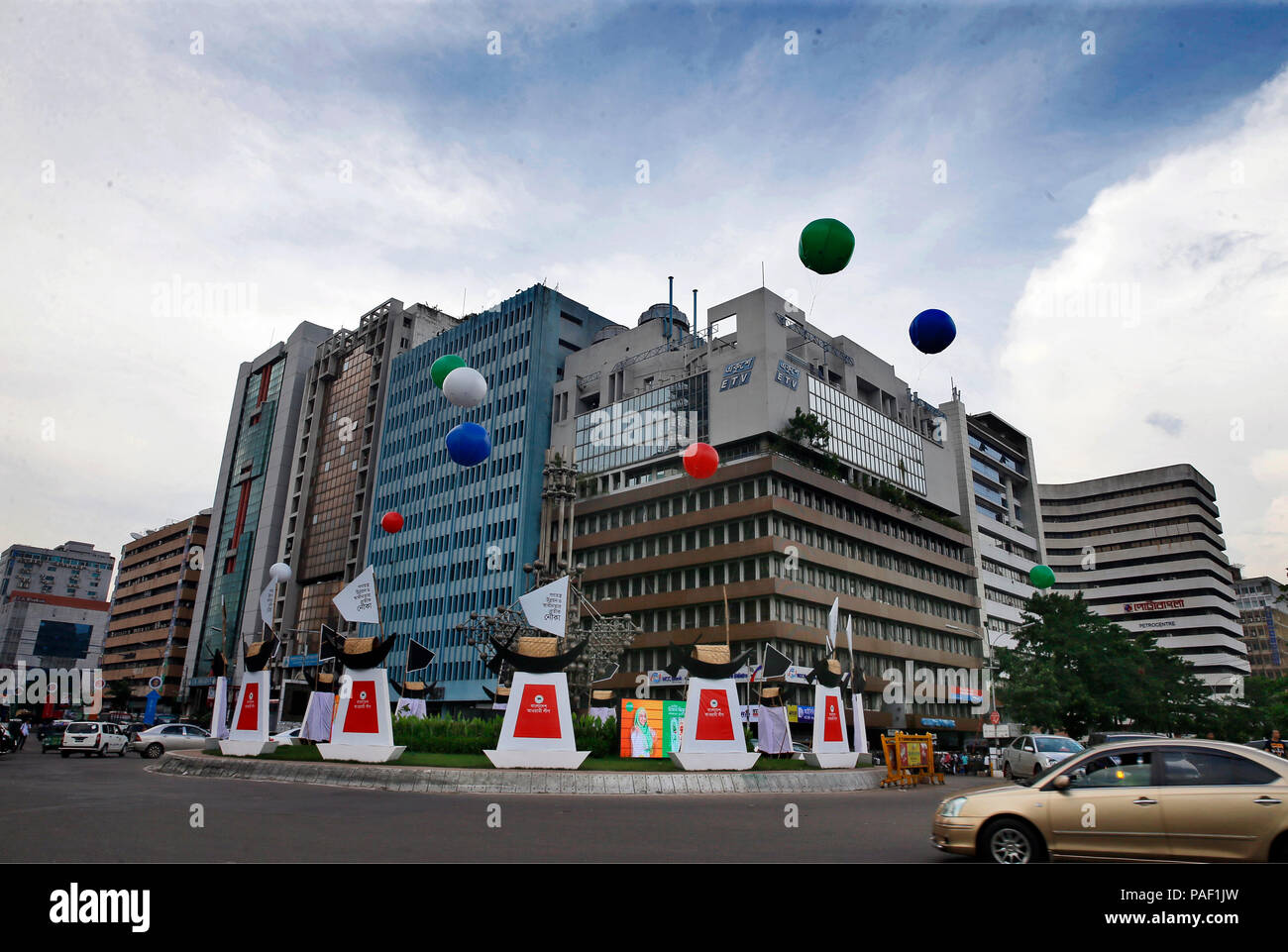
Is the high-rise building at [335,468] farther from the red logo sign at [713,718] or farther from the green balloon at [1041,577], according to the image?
the red logo sign at [713,718]

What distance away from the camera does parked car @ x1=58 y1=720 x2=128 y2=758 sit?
37531 millimetres

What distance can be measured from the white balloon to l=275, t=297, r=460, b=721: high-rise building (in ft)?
235

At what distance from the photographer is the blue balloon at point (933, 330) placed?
1767cm

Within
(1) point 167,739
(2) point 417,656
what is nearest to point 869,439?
(2) point 417,656

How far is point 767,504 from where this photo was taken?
5844 centimetres

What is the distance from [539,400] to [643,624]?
26791 mm

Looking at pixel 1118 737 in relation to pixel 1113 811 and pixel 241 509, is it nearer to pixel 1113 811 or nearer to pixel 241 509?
pixel 1113 811

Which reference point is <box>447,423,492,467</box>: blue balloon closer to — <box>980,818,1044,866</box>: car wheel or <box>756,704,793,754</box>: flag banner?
<box>756,704,793,754</box>: flag banner

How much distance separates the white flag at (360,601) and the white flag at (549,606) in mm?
4402

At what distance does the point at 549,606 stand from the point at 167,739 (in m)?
28.6

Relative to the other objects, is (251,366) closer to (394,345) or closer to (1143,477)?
(394,345)

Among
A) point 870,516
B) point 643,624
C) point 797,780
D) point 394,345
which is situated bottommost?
point 797,780

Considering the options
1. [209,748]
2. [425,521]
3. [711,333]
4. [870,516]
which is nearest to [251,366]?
[425,521]

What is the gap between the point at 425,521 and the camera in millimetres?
85312
